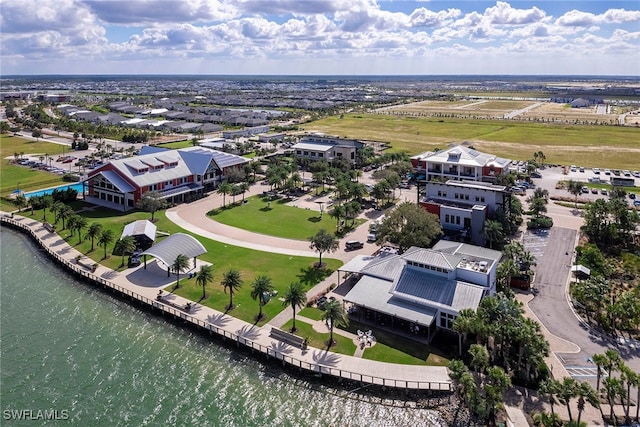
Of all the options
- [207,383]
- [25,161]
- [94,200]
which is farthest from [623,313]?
[25,161]

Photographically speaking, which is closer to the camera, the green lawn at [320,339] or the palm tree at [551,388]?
the palm tree at [551,388]

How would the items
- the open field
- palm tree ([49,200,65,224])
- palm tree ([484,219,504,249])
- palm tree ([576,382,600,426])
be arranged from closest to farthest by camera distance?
palm tree ([576,382,600,426])
palm tree ([484,219,504,249])
palm tree ([49,200,65,224])
the open field

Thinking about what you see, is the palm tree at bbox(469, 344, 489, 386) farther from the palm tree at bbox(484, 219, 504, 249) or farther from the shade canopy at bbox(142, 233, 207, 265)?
the shade canopy at bbox(142, 233, 207, 265)

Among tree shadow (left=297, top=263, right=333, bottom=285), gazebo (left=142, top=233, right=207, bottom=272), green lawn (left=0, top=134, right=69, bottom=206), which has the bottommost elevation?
tree shadow (left=297, top=263, right=333, bottom=285)

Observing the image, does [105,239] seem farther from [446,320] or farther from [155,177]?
[446,320]

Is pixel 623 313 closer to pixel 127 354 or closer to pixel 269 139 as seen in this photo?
pixel 127 354

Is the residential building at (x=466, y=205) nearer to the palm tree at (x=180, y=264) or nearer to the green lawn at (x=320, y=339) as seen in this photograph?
the green lawn at (x=320, y=339)

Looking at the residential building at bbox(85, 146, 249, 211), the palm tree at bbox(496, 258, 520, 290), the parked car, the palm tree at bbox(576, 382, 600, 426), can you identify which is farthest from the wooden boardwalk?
the parked car

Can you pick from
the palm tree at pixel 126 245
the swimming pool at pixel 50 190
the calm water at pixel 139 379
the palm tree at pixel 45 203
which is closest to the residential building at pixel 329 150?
the swimming pool at pixel 50 190
